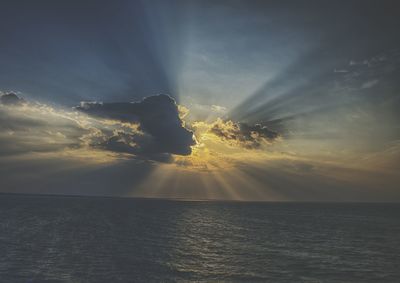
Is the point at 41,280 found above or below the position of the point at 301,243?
below

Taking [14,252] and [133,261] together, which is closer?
[133,261]

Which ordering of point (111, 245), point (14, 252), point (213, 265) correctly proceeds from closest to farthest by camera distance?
point (213, 265), point (14, 252), point (111, 245)

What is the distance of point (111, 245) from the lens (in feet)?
205

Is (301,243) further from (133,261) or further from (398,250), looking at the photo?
(133,261)

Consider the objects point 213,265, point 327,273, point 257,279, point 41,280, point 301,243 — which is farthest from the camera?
point 301,243

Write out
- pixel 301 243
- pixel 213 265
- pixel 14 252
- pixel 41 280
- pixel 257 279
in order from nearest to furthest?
pixel 41 280 → pixel 257 279 → pixel 213 265 → pixel 14 252 → pixel 301 243

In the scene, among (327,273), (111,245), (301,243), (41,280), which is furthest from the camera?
(301,243)

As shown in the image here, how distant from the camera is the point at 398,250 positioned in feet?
218

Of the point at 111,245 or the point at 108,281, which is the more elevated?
the point at 111,245

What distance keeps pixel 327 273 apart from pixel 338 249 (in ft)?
72.6

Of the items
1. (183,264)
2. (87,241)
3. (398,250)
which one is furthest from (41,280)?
(398,250)

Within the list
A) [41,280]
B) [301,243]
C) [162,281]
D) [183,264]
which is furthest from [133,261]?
[301,243]

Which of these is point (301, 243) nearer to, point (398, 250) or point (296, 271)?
point (398, 250)

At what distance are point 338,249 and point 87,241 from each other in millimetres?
44106
